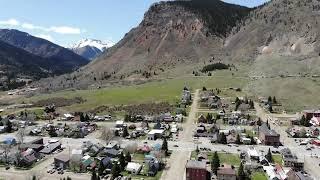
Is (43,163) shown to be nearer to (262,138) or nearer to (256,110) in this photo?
(262,138)

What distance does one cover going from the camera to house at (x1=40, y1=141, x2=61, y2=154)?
4382 inches

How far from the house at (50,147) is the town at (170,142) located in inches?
10.9

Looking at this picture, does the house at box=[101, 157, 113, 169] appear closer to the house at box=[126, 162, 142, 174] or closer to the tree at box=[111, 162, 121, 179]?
the tree at box=[111, 162, 121, 179]

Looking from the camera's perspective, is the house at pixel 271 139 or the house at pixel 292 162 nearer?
the house at pixel 292 162

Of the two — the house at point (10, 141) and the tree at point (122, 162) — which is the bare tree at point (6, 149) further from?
the tree at point (122, 162)

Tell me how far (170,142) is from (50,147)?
32.7m

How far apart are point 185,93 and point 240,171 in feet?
325

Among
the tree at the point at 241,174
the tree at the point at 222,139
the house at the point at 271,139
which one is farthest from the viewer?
the tree at the point at 222,139

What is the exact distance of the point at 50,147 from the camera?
114 meters

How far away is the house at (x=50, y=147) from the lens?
11131cm

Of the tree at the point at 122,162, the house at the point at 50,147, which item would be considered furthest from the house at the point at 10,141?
the tree at the point at 122,162

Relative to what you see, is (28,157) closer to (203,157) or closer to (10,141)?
(10,141)

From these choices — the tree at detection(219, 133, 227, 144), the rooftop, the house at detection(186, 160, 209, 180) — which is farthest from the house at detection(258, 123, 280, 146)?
the house at detection(186, 160, 209, 180)

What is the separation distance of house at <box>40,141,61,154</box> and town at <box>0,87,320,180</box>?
0.28m
